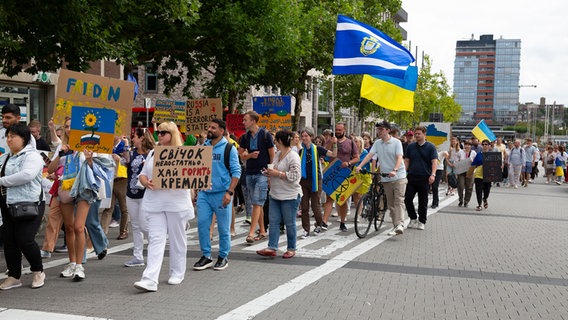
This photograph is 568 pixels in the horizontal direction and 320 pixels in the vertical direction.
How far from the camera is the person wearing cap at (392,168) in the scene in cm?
1110

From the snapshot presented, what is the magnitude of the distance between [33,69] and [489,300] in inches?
449

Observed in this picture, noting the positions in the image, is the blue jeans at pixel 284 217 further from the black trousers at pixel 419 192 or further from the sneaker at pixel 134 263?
the black trousers at pixel 419 192

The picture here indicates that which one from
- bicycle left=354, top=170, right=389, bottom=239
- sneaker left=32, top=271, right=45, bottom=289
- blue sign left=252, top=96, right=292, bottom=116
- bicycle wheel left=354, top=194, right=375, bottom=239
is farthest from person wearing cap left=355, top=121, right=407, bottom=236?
sneaker left=32, top=271, right=45, bottom=289

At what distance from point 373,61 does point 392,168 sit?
2.34m

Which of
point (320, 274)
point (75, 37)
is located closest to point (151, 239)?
point (320, 274)

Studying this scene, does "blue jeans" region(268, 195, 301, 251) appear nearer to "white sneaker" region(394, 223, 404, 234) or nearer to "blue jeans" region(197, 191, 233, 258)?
"blue jeans" region(197, 191, 233, 258)

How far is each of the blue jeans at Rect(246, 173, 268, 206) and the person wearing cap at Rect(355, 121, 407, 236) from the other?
2.08 metres

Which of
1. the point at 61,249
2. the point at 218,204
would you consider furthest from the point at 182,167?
the point at 61,249

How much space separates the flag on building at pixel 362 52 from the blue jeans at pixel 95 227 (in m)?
5.93

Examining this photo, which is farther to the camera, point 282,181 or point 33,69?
point 33,69

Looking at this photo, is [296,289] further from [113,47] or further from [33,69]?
[33,69]

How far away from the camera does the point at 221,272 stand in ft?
25.2

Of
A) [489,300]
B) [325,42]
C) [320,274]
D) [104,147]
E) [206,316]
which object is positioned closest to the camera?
[206,316]

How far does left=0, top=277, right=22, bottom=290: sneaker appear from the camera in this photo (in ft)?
21.8
